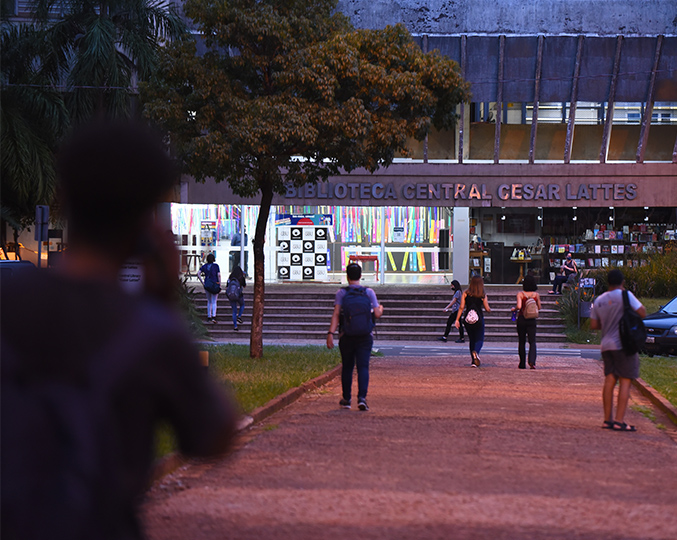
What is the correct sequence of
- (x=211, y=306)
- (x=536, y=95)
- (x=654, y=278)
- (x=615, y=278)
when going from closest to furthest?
(x=615, y=278)
(x=211, y=306)
(x=654, y=278)
(x=536, y=95)

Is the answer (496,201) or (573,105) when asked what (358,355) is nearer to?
(496,201)

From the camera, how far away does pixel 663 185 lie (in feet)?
110

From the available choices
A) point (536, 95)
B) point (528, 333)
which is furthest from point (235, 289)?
point (536, 95)

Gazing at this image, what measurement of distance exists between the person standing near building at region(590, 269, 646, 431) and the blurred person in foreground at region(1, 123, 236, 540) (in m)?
8.47

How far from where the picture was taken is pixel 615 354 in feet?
32.5

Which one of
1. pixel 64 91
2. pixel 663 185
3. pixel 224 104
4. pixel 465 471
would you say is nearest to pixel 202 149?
pixel 224 104

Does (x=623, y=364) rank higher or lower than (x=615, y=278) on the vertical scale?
lower

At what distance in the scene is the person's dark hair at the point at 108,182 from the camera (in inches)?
81.4

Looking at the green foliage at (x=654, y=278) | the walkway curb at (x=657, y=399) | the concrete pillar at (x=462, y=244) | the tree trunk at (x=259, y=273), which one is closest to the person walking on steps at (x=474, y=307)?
the walkway curb at (x=657, y=399)

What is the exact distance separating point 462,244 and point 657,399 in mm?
21353

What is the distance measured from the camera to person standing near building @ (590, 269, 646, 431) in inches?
389

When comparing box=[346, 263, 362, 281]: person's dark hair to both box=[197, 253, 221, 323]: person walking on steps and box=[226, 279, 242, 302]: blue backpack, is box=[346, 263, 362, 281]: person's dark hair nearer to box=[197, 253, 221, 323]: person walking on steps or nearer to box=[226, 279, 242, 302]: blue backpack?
box=[197, 253, 221, 323]: person walking on steps

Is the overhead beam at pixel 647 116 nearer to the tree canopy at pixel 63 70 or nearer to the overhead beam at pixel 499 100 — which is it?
the overhead beam at pixel 499 100

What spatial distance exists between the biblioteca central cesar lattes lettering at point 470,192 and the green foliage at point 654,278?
4.52 meters
